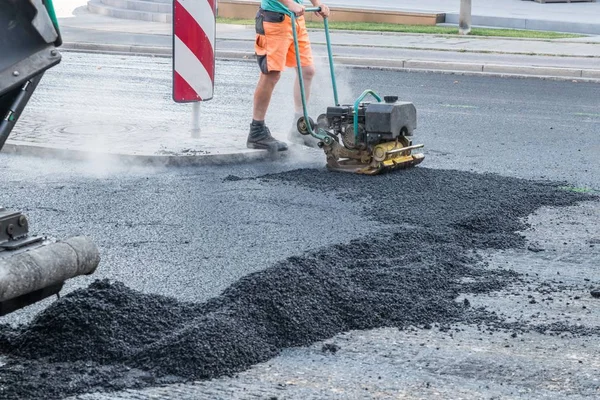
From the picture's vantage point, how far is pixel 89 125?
10367 millimetres

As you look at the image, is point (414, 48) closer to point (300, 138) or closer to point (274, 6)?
point (300, 138)

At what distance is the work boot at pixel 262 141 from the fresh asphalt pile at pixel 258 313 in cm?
257

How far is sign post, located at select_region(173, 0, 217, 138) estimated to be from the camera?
9180 mm

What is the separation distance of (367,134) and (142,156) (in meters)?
1.83

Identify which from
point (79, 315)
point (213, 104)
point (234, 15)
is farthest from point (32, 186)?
point (234, 15)

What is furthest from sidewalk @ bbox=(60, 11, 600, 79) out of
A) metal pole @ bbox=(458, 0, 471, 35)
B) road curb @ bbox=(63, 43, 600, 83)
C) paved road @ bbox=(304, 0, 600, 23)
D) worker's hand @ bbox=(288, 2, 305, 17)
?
worker's hand @ bbox=(288, 2, 305, 17)

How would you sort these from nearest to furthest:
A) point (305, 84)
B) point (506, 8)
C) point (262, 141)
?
1. point (262, 141)
2. point (305, 84)
3. point (506, 8)

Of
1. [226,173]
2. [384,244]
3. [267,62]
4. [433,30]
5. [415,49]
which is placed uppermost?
[267,62]

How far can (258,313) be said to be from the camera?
468 cm

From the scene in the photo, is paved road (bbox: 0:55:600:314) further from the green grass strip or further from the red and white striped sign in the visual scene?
the green grass strip

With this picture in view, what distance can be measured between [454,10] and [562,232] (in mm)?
21411

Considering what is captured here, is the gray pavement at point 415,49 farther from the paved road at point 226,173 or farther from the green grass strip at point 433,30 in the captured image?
the paved road at point 226,173

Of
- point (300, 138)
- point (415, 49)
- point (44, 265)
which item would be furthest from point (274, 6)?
point (415, 49)

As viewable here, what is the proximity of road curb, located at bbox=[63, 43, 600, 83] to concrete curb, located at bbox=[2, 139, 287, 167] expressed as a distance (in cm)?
806
